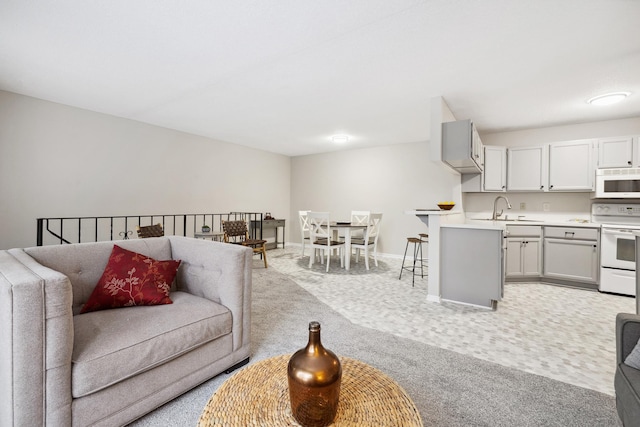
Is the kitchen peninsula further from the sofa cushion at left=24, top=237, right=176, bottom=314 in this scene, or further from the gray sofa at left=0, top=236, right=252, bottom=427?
the sofa cushion at left=24, top=237, right=176, bottom=314

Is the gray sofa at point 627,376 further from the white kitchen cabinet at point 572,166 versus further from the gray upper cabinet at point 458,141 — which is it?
the white kitchen cabinet at point 572,166

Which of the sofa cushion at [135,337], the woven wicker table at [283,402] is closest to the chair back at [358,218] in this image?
the sofa cushion at [135,337]


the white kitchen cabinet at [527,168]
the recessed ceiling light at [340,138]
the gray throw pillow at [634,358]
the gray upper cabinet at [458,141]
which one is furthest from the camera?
the recessed ceiling light at [340,138]

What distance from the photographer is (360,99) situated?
3.63 meters

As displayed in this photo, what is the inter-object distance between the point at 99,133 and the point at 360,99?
154 inches

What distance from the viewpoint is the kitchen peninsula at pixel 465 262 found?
116 inches

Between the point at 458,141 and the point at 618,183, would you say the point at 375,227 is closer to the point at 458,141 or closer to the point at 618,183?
the point at 458,141

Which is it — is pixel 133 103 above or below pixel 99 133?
above

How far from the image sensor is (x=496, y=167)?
463 centimetres

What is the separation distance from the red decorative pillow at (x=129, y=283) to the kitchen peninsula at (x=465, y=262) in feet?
8.74

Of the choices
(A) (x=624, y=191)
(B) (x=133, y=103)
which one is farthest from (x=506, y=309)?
(B) (x=133, y=103)

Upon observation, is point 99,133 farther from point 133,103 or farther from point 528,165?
point 528,165

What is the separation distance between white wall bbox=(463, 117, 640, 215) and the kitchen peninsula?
85.6 inches

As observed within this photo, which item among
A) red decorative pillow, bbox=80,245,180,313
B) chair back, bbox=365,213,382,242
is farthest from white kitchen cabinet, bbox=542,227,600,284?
red decorative pillow, bbox=80,245,180,313
